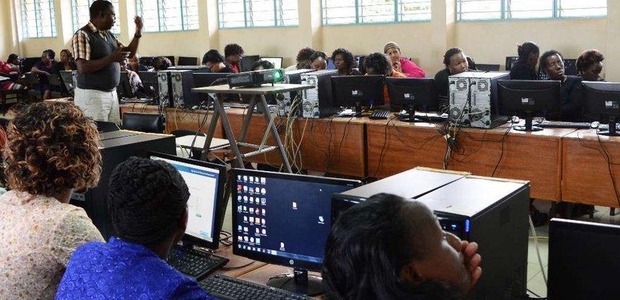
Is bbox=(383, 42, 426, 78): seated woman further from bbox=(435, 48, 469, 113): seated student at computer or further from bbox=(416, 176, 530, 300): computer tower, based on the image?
bbox=(416, 176, 530, 300): computer tower

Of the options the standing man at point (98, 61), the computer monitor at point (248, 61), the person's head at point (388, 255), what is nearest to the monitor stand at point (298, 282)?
the person's head at point (388, 255)

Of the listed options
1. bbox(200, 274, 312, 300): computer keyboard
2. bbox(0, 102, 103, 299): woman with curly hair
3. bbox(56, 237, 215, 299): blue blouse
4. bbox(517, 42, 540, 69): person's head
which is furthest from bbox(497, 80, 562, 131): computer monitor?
bbox(56, 237, 215, 299): blue blouse

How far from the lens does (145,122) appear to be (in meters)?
4.84

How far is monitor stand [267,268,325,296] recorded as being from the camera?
221cm

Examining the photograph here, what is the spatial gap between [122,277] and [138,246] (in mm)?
91

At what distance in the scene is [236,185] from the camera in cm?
235

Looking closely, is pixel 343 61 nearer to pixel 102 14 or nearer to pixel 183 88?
pixel 183 88

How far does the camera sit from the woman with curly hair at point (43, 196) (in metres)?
1.87

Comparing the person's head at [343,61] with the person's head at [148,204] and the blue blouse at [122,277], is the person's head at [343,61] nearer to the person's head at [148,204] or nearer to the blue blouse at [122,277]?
the person's head at [148,204]

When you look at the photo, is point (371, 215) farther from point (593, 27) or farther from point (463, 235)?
point (593, 27)

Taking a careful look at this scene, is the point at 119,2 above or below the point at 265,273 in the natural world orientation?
above

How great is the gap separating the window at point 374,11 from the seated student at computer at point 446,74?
11.2ft

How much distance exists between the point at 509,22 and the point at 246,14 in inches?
184

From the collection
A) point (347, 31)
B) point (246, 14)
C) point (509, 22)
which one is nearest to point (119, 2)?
point (246, 14)
